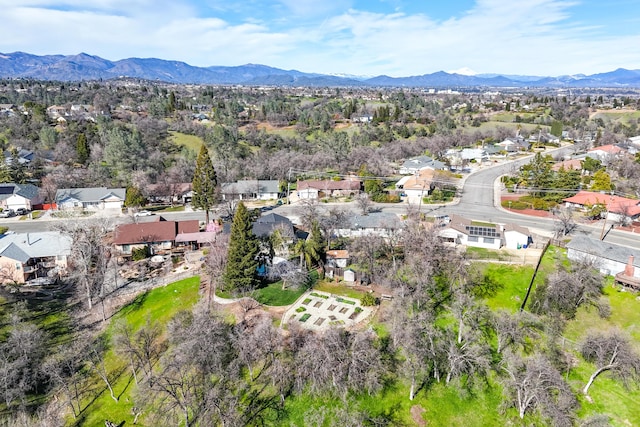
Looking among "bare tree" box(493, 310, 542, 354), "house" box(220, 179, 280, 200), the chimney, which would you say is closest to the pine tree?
"house" box(220, 179, 280, 200)

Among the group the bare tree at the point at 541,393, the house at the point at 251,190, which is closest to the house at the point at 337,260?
the bare tree at the point at 541,393

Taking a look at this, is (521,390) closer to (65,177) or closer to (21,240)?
(21,240)

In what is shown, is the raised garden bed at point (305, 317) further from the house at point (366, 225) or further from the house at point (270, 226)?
the house at point (366, 225)

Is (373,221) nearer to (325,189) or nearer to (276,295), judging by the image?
(276,295)

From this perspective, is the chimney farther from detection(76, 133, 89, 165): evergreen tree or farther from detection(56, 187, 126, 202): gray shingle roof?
detection(76, 133, 89, 165): evergreen tree

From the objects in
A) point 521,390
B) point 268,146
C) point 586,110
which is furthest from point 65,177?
point 586,110
